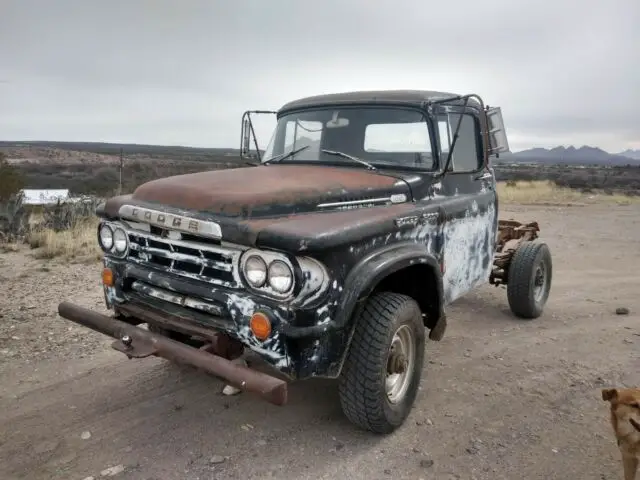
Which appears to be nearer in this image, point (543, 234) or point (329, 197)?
point (329, 197)

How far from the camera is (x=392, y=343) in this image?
3498 millimetres

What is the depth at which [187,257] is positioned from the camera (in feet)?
10.6

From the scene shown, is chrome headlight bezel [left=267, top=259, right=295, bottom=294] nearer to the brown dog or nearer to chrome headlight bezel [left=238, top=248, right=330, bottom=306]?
chrome headlight bezel [left=238, top=248, right=330, bottom=306]

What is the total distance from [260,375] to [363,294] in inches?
28.7

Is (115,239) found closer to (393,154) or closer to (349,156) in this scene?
(349,156)

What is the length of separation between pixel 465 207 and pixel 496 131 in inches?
33.5

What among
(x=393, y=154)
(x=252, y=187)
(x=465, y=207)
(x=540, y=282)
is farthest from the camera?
(x=540, y=282)

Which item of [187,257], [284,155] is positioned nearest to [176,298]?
[187,257]

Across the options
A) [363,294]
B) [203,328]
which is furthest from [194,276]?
[363,294]

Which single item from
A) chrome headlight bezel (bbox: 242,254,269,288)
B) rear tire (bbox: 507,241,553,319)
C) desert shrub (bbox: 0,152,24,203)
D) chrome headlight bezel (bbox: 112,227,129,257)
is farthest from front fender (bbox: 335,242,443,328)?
desert shrub (bbox: 0,152,24,203)

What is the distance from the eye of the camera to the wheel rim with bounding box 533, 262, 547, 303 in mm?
6188

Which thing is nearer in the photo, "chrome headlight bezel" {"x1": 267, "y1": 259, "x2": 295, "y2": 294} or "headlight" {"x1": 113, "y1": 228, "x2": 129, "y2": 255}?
"chrome headlight bezel" {"x1": 267, "y1": 259, "x2": 295, "y2": 294}

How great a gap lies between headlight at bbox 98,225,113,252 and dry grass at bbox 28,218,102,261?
5.17m

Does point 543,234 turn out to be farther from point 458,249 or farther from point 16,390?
point 16,390
